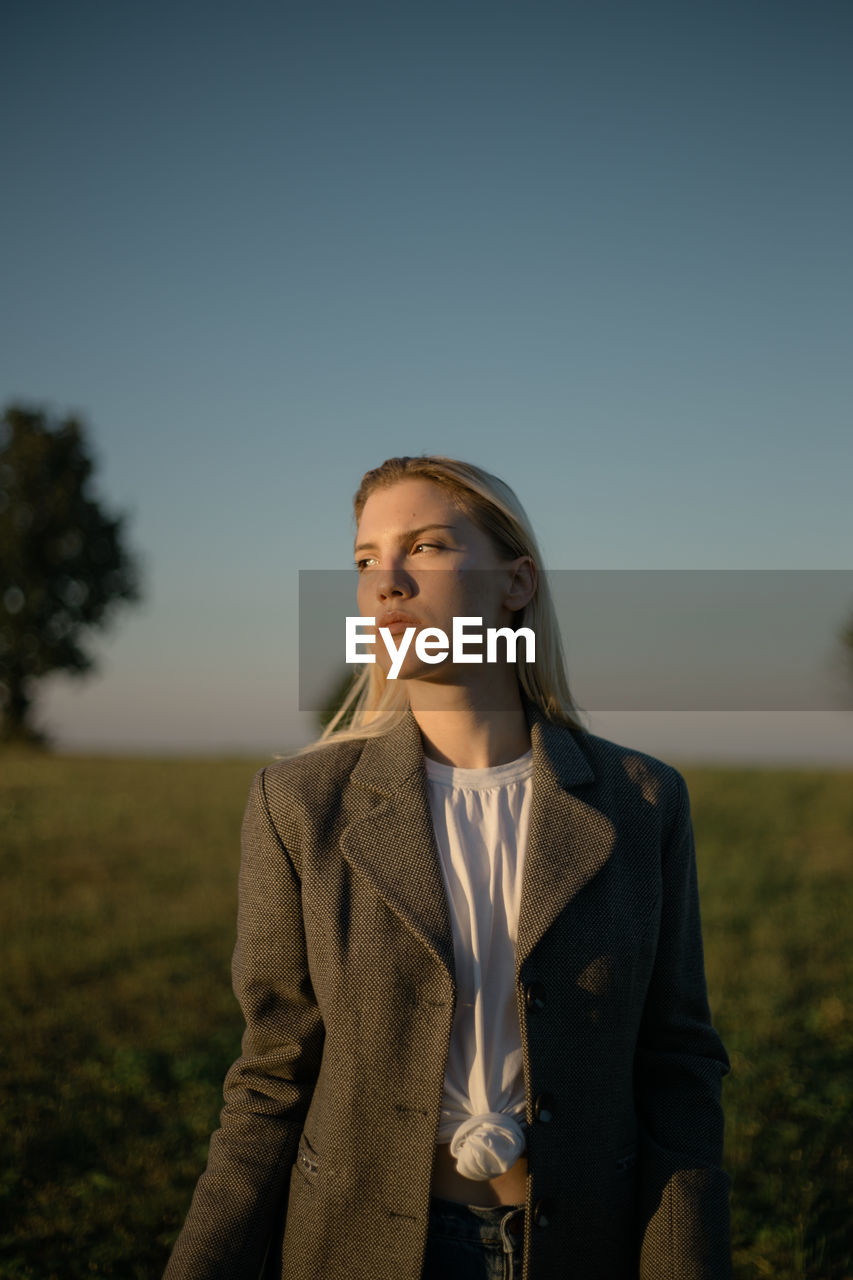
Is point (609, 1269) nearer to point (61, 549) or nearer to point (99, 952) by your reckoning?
point (99, 952)

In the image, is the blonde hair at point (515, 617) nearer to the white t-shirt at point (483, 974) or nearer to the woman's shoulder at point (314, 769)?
the woman's shoulder at point (314, 769)

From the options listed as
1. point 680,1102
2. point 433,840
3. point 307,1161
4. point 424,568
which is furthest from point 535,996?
point 424,568

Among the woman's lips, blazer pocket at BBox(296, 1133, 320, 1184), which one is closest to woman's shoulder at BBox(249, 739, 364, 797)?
the woman's lips

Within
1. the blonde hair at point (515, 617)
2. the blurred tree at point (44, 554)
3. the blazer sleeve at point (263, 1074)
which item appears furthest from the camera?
the blurred tree at point (44, 554)

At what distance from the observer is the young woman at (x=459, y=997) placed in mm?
2387

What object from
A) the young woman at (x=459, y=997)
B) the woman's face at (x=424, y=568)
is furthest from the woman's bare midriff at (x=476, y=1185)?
the woman's face at (x=424, y=568)

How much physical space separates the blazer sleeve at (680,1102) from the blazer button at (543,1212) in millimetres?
332

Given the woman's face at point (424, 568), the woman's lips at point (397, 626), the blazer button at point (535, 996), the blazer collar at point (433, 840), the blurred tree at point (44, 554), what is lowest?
the blazer button at point (535, 996)

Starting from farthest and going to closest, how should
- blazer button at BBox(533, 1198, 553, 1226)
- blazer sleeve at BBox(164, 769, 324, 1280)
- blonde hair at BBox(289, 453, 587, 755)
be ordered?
1. blonde hair at BBox(289, 453, 587, 755)
2. blazer sleeve at BBox(164, 769, 324, 1280)
3. blazer button at BBox(533, 1198, 553, 1226)

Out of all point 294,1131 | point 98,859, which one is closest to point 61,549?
point 98,859

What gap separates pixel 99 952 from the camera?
970 centimetres

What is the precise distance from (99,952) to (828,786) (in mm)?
14854

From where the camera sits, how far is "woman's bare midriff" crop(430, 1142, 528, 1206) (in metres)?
2.42

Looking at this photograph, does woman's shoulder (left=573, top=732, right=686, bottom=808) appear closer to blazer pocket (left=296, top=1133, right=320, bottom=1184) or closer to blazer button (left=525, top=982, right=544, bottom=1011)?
blazer button (left=525, top=982, right=544, bottom=1011)
